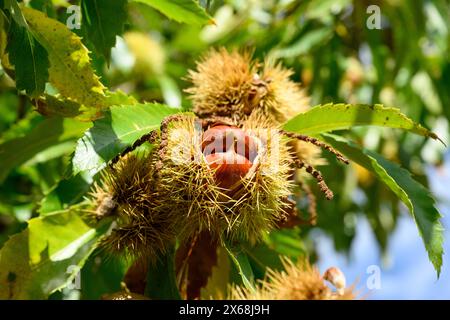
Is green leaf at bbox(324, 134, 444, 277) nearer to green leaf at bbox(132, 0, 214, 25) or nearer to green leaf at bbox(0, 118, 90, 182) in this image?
green leaf at bbox(132, 0, 214, 25)

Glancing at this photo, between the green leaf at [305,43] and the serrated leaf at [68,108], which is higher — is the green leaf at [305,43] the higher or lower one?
the higher one

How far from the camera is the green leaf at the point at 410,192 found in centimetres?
136

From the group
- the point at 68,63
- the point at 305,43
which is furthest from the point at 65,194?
the point at 305,43

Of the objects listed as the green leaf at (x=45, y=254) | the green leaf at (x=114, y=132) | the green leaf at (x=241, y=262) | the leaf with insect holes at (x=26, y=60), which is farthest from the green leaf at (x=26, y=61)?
the green leaf at (x=241, y=262)

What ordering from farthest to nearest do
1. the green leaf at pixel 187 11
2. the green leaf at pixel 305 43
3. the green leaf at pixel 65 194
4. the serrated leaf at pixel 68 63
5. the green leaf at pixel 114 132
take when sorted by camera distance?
the green leaf at pixel 305 43 < the green leaf at pixel 65 194 < the green leaf at pixel 187 11 < the serrated leaf at pixel 68 63 < the green leaf at pixel 114 132

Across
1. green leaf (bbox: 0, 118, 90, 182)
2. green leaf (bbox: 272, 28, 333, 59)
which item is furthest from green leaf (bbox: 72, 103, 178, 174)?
green leaf (bbox: 272, 28, 333, 59)

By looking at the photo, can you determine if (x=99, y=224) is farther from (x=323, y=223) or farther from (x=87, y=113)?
(x=323, y=223)

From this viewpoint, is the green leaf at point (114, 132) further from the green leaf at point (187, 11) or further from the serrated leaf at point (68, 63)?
the green leaf at point (187, 11)

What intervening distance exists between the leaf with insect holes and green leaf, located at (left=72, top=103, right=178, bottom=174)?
13 centimetres

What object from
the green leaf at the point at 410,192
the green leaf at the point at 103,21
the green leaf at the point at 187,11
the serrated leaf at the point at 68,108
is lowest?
the green leaf at the point at 410,192

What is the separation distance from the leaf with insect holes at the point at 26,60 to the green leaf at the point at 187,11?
1.02ft

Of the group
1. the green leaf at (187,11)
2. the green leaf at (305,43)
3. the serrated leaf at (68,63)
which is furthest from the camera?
the green leaf at (305,43)

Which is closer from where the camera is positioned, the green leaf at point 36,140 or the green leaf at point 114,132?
the green leaf at point 114,132
